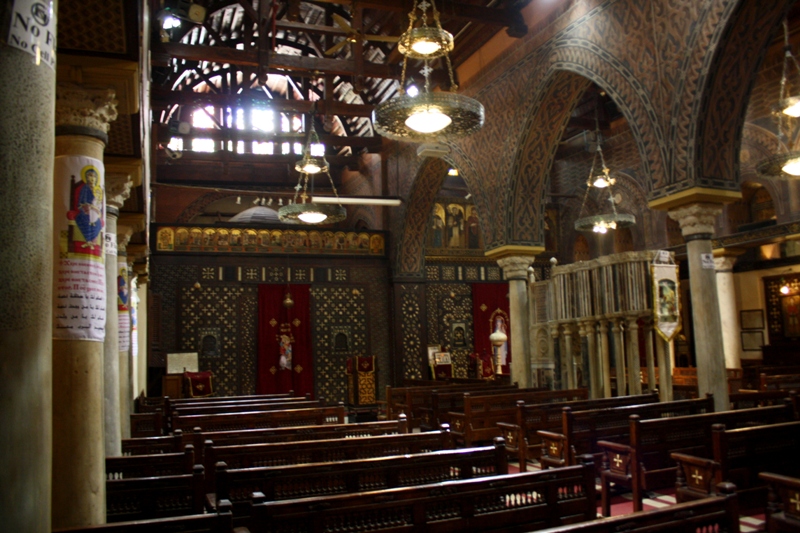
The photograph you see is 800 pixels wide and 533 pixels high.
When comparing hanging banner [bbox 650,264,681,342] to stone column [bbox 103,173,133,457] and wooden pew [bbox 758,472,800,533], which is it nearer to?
wooden pew [bbox 758,472,800,533]

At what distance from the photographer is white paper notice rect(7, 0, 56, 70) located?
2180mm

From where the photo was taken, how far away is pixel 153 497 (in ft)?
13.9

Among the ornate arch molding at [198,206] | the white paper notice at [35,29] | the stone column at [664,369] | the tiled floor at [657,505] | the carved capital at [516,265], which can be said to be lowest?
the tiled floor at [657,505]

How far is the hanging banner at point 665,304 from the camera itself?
8.86m

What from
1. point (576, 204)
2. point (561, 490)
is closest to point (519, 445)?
point (561, 490)

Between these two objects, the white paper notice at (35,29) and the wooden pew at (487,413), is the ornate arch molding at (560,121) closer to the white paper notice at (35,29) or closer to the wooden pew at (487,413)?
the wooden pew at (487,413)

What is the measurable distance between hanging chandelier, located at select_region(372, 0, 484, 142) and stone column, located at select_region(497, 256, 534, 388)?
4.61 metres

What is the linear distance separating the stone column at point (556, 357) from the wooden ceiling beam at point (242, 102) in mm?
7058

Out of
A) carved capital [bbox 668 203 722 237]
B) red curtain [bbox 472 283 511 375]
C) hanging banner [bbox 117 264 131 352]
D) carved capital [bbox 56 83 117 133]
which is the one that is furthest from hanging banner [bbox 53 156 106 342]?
red curtain [bbox 472 283 511 375]

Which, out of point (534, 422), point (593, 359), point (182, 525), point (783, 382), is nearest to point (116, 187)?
point (182, 525)

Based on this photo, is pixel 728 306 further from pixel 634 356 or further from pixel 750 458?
pixel 750 458

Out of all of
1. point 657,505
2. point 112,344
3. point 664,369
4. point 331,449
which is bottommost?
point 657,505

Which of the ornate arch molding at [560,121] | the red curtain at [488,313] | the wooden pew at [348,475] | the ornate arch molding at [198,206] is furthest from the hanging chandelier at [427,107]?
the ornate arch molding at [198,206]

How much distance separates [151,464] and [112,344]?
1286mm
